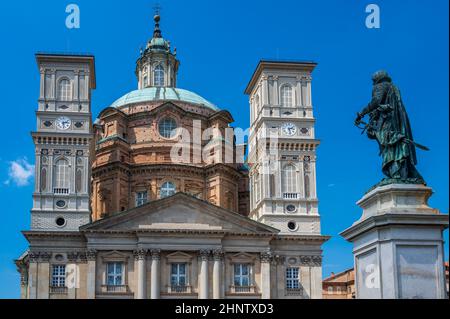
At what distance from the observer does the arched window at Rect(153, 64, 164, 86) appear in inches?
3137

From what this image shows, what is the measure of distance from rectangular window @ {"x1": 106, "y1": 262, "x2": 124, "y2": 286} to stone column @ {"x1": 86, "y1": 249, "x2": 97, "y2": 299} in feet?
3.19

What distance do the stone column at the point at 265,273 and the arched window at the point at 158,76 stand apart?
88.4 feet

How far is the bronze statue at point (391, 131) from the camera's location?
2022cm

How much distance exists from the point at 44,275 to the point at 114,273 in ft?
16.0

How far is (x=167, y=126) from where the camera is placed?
71875mm

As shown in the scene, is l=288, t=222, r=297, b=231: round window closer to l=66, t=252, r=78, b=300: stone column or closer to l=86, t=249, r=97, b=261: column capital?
l=86, t=249, r=97, b=261: column capital

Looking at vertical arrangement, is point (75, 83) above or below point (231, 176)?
above

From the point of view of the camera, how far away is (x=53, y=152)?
2338 inches

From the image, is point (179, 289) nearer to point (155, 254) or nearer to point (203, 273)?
point (203, 273)

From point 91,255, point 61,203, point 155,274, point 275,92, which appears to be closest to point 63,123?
point 61,203

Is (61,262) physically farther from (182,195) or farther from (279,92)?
(279,92)

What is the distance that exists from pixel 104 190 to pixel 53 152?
11.0 m

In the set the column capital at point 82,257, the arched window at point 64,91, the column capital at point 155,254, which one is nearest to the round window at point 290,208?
the column capital at point 155,254
